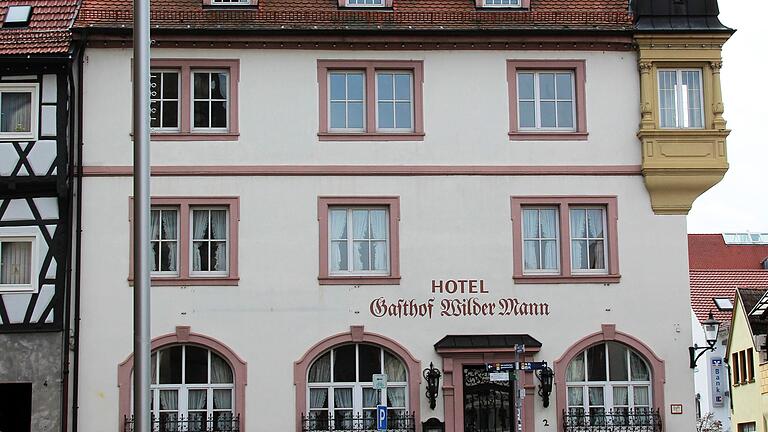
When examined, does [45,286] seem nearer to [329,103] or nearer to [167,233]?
[167,233]

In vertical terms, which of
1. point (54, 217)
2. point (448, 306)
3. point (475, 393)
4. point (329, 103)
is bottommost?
point (475, 393)

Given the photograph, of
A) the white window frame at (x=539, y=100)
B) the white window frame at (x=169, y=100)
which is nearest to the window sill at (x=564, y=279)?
the white window frame at (x=539, y=100)

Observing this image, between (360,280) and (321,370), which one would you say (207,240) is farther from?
(321,370)

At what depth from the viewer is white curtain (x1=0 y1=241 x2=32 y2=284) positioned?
90.7 feet

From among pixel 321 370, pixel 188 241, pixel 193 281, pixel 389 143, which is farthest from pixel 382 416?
pixel 389 143

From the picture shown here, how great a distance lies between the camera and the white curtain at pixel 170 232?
92.4 feet

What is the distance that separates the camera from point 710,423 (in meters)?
59.9

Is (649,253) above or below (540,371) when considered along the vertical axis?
above

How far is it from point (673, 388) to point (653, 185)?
417cm

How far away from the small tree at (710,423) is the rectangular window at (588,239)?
30.4 meters

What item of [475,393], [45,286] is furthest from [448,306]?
[45,286]

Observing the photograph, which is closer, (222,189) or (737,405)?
(222,189)

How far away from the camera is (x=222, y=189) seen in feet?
92.8

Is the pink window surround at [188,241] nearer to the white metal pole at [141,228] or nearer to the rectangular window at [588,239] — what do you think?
the rectangular window at [588,239]
